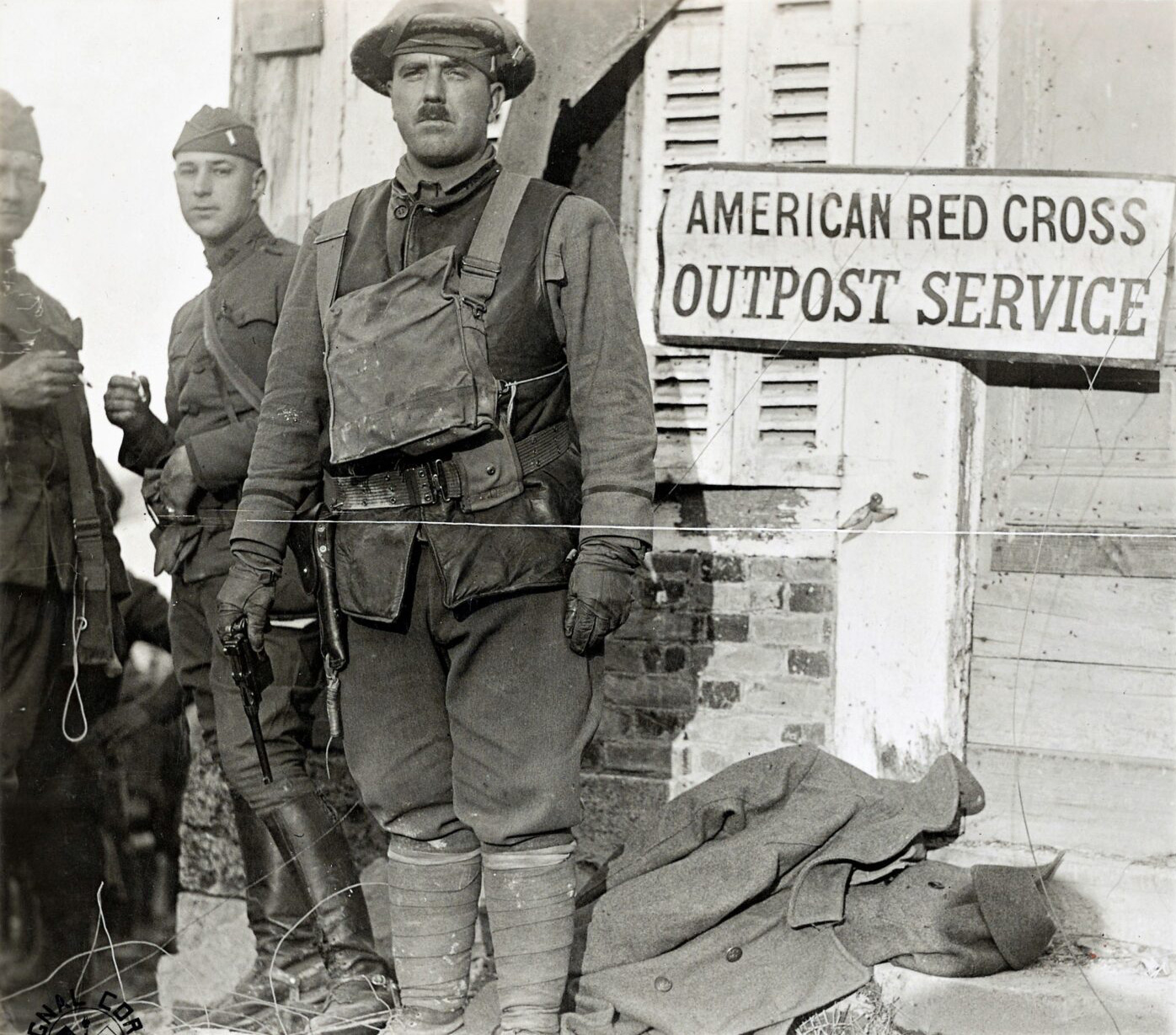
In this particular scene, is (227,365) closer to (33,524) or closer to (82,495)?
(82,495)

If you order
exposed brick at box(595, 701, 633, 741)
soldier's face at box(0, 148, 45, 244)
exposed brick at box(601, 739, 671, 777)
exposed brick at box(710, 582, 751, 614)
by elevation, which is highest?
soldier's face at box(0, 148, 45, 244)

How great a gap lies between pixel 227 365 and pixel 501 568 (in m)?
1.29

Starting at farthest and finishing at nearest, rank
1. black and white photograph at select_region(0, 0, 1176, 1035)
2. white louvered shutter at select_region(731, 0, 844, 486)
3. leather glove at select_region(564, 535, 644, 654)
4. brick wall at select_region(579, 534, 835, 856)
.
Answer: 1. brick wall at select_region(579, 534, 835, 856)
2. white louvered shutter at select_region(731, 0, 844, 486)
3. black and white photograph at select_region(0, 0, 1176, 1035)
4. leather glove at select_region(564, 535, 644, 654)

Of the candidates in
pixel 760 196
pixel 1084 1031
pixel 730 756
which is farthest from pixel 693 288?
pixel 1084 1031

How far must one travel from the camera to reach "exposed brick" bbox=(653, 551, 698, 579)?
414 centimetres

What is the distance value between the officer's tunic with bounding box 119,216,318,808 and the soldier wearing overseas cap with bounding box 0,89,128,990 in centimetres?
22

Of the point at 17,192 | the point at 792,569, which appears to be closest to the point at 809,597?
the point at 792,569

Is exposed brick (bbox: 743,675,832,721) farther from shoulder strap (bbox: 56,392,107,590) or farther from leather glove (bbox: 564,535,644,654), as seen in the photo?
shoulder strap (bbox: 56,392,107,590)

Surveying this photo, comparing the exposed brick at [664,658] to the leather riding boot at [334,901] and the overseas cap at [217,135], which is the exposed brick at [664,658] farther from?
the overseas cap at [217,135]

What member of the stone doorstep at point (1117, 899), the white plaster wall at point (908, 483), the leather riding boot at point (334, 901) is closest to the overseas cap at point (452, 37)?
the white plaster wall at point (908, 483)

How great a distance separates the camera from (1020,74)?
3787 mm

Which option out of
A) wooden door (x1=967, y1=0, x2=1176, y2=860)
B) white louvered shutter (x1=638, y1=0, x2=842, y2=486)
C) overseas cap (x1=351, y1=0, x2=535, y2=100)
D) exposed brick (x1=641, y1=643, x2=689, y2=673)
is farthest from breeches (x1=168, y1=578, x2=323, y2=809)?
wooden door (x1=967, y1=0, x2=1176, y2=860)

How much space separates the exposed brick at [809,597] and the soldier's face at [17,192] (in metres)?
2.50

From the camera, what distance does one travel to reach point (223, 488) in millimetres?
3986
